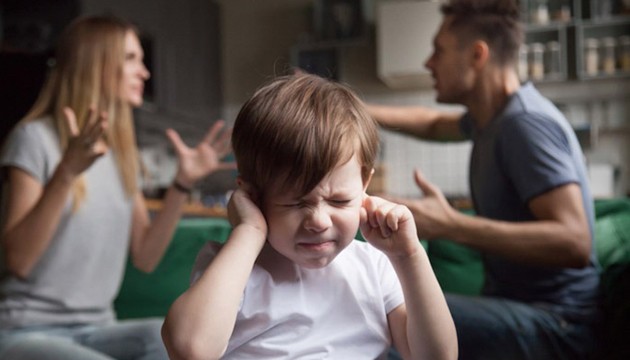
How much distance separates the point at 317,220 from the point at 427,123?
56cm

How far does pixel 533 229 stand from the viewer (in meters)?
0.62

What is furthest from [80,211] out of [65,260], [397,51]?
[397,51]

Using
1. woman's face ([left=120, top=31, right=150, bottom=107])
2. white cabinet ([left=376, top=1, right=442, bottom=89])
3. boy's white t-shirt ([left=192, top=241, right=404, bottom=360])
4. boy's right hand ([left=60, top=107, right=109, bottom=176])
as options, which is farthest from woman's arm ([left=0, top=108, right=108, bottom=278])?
white cabinet ([left=376, top=1, right=442, bottom=89])

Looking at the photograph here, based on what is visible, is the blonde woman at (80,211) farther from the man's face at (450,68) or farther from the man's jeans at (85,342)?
the man's face at (450,68)

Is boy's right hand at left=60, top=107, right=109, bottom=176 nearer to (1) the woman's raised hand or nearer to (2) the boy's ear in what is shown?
(1) the woman's raised hand

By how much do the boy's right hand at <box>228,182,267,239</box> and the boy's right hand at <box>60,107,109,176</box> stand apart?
26cm

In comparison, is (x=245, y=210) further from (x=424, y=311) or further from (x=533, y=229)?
(x=533, y=229)

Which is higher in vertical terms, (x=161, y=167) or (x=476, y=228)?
(x=476, y=228)

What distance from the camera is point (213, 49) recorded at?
2.98 m

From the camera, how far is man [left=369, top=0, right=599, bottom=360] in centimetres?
60

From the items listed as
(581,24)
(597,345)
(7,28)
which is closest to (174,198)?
(597,345)

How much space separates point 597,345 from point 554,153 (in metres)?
0.18

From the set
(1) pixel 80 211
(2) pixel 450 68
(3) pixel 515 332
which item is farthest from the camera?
(1) pixel 80 211

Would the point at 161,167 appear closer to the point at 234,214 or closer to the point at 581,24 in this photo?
the point at 581,24
